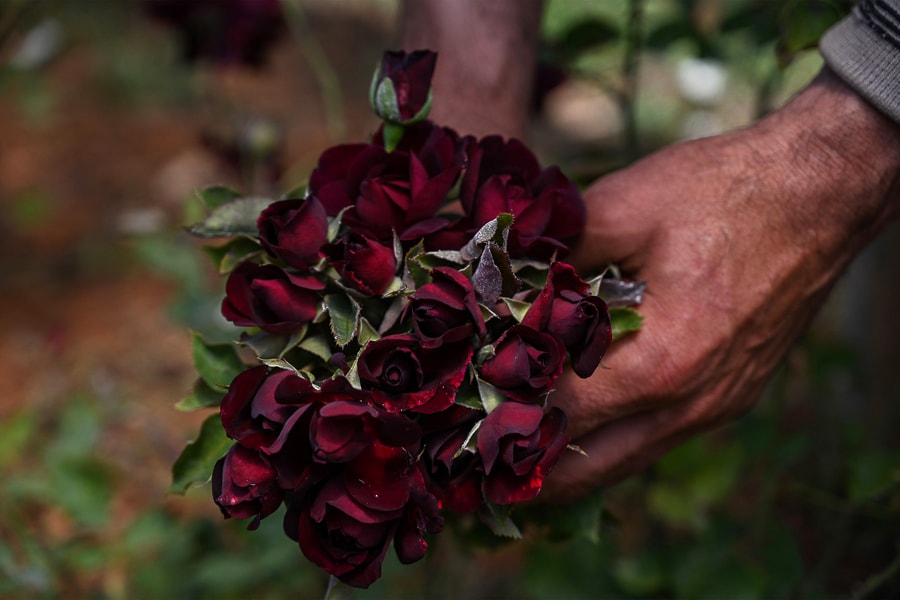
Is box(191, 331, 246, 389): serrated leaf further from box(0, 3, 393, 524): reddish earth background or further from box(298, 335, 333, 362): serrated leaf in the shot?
box(0, 3, 393, 524): reddish earth background

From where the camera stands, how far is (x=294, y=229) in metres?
0.71

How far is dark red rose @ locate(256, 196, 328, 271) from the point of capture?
0.71 metres

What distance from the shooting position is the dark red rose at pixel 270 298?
0.71 m

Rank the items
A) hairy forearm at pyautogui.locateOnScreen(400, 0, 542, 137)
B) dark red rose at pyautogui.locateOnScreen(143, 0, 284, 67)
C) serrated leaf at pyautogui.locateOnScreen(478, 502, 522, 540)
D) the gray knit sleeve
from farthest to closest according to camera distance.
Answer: dark red rose at pyautogui.locateOnScreen(143, 0, 284, 67) < hairy forearm at pyautogui.locateOnScreen(400, 0, 542, 137) < the gray knit sleeve < serrated leaf at pyautogui.locateOnScreen(478, 502, 522, 540)

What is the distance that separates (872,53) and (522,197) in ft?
1.30

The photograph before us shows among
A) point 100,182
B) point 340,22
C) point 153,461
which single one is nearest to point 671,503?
point 153,461

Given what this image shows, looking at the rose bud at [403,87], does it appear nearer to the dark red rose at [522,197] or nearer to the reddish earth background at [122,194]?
the dark red rose at [522,197]

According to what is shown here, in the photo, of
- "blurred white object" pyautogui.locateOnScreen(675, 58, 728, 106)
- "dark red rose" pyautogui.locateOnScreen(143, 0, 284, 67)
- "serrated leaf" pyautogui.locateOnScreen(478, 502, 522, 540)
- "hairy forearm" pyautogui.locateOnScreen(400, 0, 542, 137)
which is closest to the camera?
"serrated leaf" pyautogui.locateOnScreen(478, 502, 522, 540)

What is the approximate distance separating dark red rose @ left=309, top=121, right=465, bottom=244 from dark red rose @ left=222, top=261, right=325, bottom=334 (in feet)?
0.24

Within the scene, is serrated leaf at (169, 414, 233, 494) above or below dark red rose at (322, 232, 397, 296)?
below

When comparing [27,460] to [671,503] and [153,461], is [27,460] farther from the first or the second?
[671,503]

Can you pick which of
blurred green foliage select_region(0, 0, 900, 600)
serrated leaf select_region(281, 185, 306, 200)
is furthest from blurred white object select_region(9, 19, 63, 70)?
serrated leaf select_region(281, 185, 306, 200)

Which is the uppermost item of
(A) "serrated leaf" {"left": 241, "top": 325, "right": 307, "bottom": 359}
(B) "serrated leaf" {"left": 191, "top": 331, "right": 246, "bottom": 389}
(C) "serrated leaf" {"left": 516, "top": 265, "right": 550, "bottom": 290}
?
(C) "serrated leaf" {"left": 516, "top": 265, "right": 550, "bottom": 290}

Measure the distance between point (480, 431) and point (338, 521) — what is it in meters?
0.13
